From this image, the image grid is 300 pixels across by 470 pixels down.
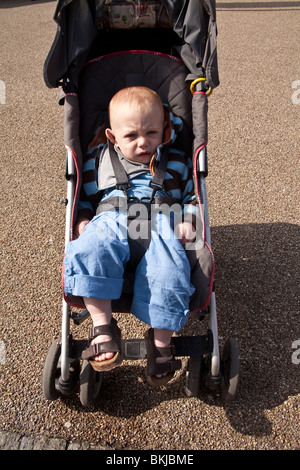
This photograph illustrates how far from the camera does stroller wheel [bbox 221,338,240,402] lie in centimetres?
227

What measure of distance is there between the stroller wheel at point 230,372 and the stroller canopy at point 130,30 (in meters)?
1.63

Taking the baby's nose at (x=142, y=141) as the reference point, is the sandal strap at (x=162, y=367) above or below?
below

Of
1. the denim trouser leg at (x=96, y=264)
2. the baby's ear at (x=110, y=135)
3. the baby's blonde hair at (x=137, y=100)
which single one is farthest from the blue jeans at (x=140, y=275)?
the baby's blonde hair at (x=137, y=100)

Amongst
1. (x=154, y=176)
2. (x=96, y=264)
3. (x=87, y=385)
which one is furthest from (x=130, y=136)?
(x=87, y=385)

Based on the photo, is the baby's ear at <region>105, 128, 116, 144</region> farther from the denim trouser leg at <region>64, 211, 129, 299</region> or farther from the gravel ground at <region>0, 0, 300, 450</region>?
the gravel ground at <region>0, 0, 300, 450</region>

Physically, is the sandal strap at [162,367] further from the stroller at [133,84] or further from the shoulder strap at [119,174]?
the shoulder strap at [119,174]

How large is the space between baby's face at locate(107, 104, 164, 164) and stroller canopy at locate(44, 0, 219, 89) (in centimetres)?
44

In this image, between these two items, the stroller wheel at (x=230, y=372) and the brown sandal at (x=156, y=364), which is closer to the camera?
the brown sandal at (x=156, y=364)

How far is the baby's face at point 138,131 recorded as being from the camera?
252 cm
